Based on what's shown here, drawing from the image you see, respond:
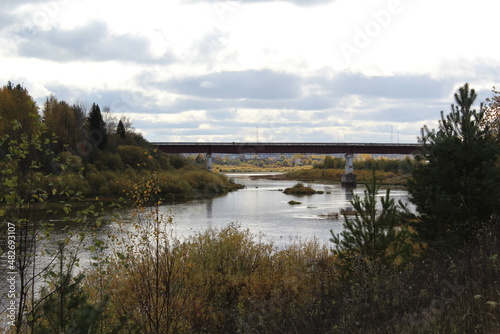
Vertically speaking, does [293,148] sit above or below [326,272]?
above

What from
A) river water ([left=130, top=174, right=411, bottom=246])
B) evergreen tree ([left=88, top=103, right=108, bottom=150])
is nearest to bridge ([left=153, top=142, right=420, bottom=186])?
evergreen tree ([left=88, top=103, right=108, bottom=150])

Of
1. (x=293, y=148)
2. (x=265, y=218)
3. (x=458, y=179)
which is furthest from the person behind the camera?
(x=293, y=148)

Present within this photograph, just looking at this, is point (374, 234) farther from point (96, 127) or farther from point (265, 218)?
point (96, 127)

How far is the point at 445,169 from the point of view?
53.5 ft

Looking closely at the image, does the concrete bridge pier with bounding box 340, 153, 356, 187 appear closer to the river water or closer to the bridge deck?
the bridge deck

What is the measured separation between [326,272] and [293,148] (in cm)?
9235

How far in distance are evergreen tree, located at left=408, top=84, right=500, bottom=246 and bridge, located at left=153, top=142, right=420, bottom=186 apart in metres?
86.1

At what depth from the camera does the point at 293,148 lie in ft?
362

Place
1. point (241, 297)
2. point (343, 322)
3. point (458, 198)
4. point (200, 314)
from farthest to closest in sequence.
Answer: point (241, 297), point (200, 314), point (458, 198), point (343, 322)

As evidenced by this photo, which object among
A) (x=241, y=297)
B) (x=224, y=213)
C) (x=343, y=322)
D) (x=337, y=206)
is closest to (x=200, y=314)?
(x=241, y=297)

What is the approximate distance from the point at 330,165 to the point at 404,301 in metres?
148

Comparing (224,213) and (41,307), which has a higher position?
(41,307)

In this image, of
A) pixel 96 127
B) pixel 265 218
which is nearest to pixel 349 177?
pixel 96 127

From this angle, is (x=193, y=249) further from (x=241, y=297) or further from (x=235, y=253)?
(x=241, y=297)
